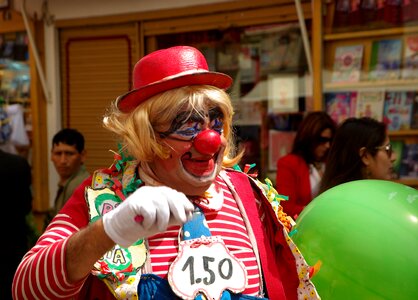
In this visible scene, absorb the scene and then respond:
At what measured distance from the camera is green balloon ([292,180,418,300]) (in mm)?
1697

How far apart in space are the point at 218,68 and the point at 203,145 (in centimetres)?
340

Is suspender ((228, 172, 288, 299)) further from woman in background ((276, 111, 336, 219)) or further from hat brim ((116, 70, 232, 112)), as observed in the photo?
woman in background ((276, 111, 336, 219))

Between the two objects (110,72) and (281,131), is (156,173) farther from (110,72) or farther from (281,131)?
(110,72)

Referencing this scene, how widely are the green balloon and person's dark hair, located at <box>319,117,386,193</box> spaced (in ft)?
2.65

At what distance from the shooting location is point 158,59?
1565 mm

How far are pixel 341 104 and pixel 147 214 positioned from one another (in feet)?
11.2

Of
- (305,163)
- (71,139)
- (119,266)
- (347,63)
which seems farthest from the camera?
(347,63)

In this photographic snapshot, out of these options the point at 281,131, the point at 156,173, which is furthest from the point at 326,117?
the point at 156,173

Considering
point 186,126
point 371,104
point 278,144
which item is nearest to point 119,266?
point 186,126

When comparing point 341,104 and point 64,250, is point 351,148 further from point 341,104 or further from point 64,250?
point 64,250

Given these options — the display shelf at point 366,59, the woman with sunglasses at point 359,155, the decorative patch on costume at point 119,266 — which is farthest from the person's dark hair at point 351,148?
the decorative patch on costume at point 119,266

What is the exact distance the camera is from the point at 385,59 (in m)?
4.16

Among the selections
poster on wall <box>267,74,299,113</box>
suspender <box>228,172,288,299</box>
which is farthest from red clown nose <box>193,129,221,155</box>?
poster on wall <box>267,74,299,113</box>

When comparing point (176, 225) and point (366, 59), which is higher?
point (366, 59)
